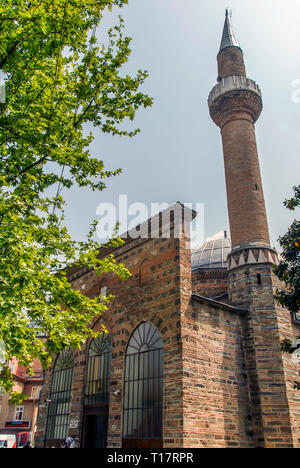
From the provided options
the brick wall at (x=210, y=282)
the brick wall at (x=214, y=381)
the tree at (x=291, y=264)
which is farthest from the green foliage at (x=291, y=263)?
the brick wall at (x=210, y=282)

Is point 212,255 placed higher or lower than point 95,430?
higher

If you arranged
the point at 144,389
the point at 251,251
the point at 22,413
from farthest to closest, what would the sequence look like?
the point at 22,413
the point at 251,251
the point at 144,389

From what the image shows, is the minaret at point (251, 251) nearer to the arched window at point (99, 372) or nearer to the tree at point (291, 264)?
the tree at point (291, 264)

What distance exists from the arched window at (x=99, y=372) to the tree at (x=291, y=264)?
581 centimetres

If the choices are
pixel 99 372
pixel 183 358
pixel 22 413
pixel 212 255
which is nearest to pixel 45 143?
pixel 183 358

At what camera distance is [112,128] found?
812cm

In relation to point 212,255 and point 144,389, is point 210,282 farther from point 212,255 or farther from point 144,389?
point 144,389

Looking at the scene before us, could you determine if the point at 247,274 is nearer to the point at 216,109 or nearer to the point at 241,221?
the point at 241,221

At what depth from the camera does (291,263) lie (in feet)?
30.3

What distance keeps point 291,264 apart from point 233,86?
1038cm

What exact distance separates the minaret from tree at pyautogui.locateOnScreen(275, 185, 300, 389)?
1974mm

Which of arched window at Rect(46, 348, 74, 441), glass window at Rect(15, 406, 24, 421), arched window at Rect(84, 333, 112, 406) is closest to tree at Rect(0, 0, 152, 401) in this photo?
arched window at Rect(84, 333, 112, 406)

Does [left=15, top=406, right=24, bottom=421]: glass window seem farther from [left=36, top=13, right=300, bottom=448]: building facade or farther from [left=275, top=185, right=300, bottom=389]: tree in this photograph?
[left=275, top=185, right=300, bottom=389]: tree

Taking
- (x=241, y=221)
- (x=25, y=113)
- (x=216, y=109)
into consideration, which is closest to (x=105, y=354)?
(x=241, y=221)
